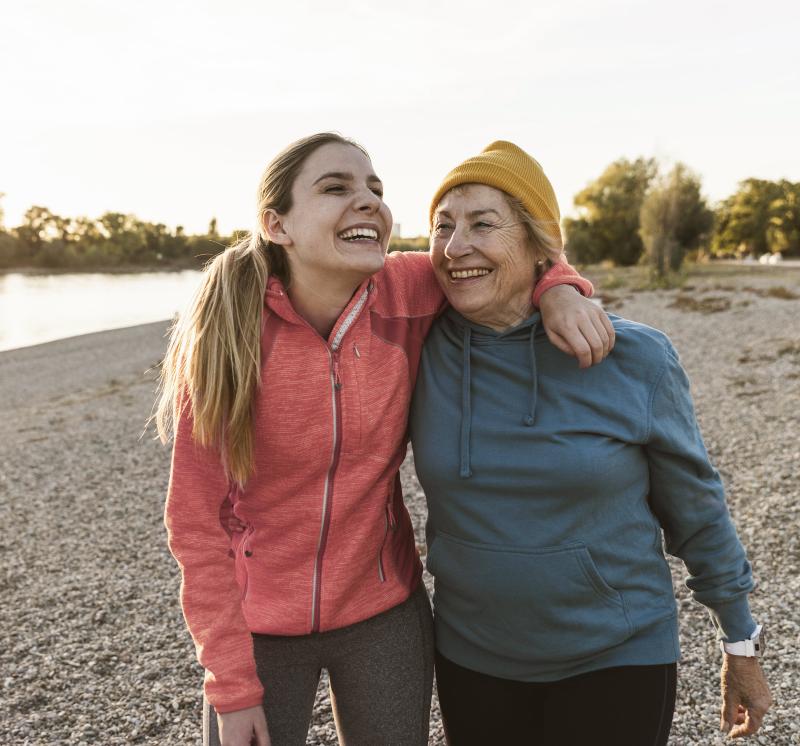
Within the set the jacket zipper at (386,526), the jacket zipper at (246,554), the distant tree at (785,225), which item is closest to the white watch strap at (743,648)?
the jacket zipper at (386,526)

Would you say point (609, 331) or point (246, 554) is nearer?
point (609, 331)

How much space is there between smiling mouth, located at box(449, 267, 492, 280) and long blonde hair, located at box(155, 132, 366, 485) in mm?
544

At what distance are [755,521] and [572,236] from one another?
4759cm

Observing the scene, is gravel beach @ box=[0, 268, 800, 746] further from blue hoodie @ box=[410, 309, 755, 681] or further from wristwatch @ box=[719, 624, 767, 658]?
wristwatch @ box=[719, 624, 767, 658]

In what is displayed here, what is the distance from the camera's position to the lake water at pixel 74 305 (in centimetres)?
3569

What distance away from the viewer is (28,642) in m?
5.22

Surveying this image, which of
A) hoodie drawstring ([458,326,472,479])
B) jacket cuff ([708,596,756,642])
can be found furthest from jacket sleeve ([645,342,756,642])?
hoodie drawstring ([458,326,472,479])

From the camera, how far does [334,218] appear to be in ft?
6.86

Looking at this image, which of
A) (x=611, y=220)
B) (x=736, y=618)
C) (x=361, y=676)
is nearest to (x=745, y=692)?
(x=736, y=618)

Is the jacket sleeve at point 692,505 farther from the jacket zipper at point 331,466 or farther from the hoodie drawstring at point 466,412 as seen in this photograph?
the jacket zipper at point 331,466

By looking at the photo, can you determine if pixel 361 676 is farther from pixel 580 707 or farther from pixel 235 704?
pixel 580 707

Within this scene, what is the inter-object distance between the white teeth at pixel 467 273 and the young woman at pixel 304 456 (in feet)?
0.50

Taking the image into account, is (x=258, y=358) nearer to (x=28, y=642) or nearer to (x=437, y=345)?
(x=437, y=345)

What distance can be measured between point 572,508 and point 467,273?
801 mm
